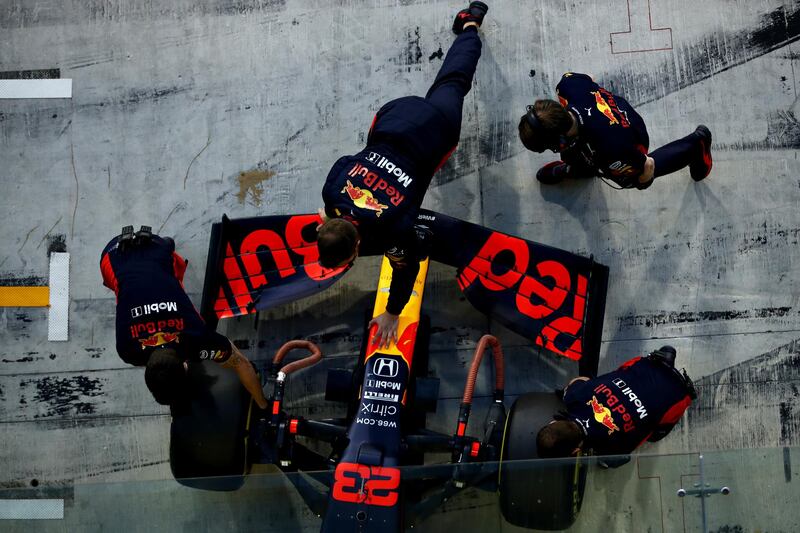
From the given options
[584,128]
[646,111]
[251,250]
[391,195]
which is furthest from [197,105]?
[646,111]

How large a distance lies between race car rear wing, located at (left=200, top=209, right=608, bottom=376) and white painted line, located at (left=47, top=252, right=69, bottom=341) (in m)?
1.17

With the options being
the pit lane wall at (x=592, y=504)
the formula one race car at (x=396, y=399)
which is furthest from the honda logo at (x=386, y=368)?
the pit lane wall at (x=592, y=504)

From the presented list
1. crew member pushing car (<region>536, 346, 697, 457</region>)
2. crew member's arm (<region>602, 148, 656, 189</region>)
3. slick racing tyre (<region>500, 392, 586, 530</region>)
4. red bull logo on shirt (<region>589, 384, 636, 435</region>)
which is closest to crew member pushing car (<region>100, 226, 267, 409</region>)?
slick racing tyre (<region>500, 392, 586, 530</region>)

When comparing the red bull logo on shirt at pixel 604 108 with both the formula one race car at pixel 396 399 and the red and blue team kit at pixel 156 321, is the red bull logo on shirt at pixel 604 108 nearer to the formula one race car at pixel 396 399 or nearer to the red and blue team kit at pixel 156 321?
the formula one race car at pixel 396 399

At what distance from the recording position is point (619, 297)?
19.5 ft

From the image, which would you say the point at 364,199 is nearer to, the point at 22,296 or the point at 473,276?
the point at 473,276

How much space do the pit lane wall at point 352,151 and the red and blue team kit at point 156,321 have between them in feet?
2.98

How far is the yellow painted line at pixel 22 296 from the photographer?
6.00 meters

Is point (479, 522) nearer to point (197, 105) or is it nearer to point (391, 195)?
point (391, 195)

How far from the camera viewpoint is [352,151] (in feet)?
19.9

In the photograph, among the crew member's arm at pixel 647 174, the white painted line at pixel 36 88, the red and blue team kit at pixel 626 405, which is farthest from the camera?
the white painted line at pixel 36 88

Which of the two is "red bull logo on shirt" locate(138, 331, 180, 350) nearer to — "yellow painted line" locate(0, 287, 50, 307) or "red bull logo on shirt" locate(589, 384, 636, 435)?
"yellow painted line" locate(0, 287, 50, 307)

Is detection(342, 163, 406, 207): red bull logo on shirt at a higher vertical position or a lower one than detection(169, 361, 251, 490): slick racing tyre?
higher

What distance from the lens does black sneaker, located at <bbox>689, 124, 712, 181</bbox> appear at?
569 cm
